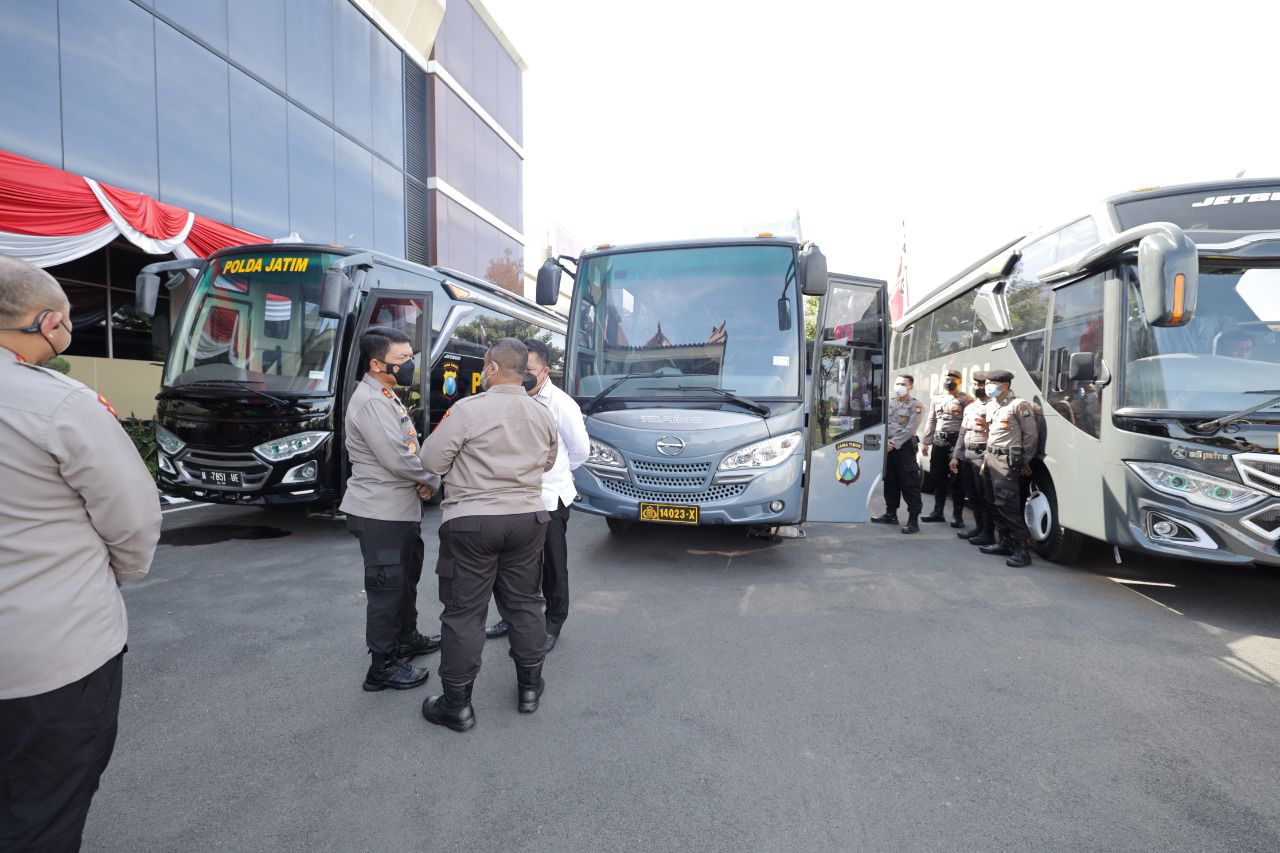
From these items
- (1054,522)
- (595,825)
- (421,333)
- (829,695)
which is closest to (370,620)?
(595,825)

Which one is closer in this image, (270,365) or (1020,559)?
(1020,559)

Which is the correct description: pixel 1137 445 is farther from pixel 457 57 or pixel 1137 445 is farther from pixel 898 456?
pixel 457 57

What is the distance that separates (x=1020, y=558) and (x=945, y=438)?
229 cm

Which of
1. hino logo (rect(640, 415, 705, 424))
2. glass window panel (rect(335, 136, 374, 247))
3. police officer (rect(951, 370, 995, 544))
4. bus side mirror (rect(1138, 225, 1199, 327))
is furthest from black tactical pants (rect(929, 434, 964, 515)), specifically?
glass window panel (rect(335, 136, 374, 247))

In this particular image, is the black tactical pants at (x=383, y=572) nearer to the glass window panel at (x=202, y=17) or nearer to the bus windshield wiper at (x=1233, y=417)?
the bus windshield wiper at (x=1233, y=417)

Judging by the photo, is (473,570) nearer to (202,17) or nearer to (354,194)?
(202,17)

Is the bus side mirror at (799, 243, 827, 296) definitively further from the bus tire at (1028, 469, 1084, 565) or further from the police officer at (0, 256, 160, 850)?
the police officer at (0, 256, 160, 850)

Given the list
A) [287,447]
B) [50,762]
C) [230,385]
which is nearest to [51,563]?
[50,762]

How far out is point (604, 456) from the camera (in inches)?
221

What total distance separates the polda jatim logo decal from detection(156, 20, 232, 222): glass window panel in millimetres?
11942

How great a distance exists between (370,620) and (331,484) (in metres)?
3.49

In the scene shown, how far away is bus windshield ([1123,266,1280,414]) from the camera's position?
448cm

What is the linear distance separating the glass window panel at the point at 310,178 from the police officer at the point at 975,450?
13.9 metres

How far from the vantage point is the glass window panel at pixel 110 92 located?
951 cm
